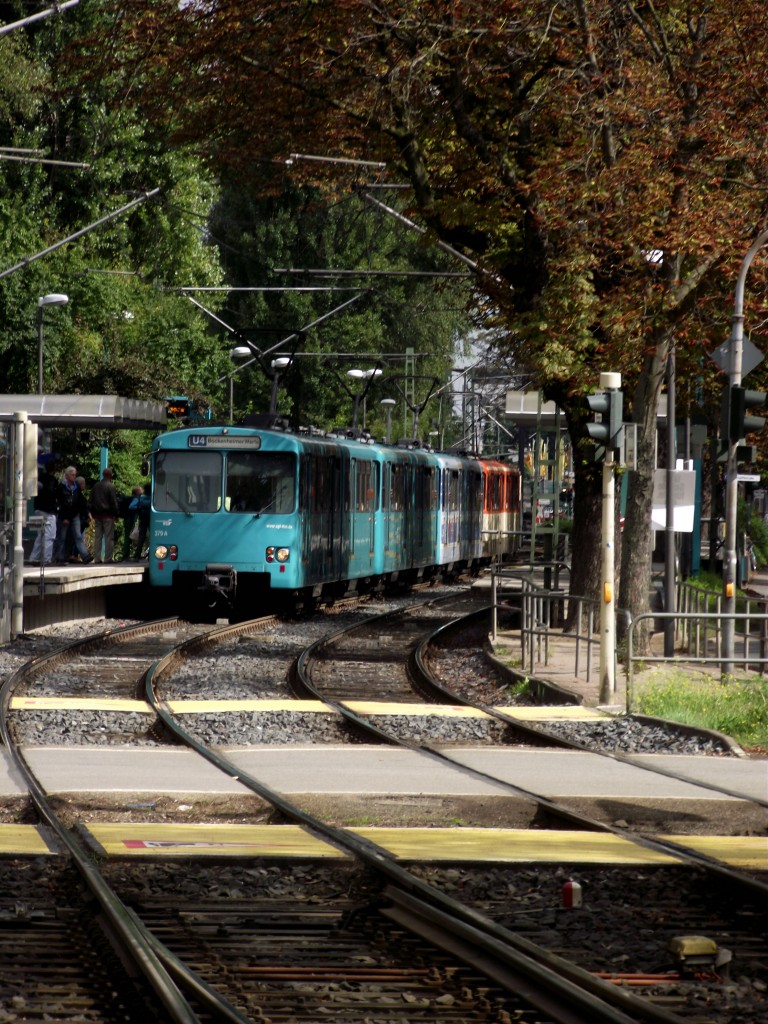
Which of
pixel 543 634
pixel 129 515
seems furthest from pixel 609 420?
pixel 129 515

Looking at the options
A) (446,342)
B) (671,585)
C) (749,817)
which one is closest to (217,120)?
(671,585)

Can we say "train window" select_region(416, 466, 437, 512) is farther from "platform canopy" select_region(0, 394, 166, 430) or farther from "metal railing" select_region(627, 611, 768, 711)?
"metal railing" select_region(627, 611, 768, 711)

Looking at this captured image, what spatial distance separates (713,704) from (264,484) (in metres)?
12.8

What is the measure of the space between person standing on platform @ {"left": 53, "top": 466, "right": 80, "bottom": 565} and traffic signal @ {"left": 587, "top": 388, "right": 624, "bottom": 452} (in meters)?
14.7

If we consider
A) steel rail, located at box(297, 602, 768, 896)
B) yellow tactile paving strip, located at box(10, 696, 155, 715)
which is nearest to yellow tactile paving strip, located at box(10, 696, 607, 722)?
yellow tactile paving strip, located at box(10, 696, 155, 715)

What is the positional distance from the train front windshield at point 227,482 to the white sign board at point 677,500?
7.22 meters

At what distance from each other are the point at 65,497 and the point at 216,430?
4.07 meters

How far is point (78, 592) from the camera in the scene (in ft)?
89.9

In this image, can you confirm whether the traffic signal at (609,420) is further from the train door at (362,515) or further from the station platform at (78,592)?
the train door at (362,515)

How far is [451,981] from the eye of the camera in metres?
6.11

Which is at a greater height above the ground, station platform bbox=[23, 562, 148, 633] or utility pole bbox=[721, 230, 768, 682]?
utility pole bbox=[721, 230, 768, 682]

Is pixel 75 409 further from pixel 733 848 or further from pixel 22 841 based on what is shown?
pixel 733 848

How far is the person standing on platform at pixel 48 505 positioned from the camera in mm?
29219

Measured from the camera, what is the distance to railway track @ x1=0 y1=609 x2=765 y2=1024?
5.69 meters
